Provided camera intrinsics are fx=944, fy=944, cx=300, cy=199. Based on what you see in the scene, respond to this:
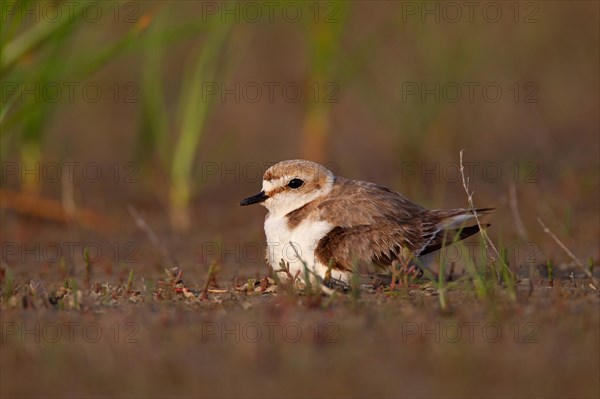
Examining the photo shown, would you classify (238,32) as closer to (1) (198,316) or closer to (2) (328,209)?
(2) (328,209)

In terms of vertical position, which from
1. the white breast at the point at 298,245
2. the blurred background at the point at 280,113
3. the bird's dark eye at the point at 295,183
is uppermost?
the blurred background at the point at 280,113

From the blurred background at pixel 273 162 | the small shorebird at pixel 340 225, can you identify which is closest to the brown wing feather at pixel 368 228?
the small shorebird at pixel 340 225

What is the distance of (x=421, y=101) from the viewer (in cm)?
898

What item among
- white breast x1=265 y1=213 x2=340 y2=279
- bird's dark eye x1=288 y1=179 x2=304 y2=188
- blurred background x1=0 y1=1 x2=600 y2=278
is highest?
blurred background x1=0 y1=1 x2=600 y2=278

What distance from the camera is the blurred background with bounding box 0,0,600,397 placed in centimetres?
375

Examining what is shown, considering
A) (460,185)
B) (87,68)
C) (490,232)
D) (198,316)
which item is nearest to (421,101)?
(460,185)

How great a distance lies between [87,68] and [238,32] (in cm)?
494

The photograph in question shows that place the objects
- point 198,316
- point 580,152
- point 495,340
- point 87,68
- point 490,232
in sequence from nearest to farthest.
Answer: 1. point 495,340
2. point 198,316
3. point 87,68
4. point 490,232
5. point 580,152

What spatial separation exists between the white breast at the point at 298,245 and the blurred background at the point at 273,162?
32cm

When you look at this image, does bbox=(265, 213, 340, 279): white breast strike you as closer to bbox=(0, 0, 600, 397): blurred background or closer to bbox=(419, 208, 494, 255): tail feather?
bbox=(0, 0, 600, 397): blurred background

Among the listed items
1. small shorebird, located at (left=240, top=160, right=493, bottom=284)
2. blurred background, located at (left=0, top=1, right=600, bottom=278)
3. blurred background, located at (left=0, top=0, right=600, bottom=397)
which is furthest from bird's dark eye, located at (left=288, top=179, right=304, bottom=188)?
blurred background, located at (left=0, top=1, right=600, bottom=278)

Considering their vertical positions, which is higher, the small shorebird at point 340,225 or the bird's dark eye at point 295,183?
the bird's dark eye at point 295,183

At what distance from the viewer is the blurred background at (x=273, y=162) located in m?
3.75

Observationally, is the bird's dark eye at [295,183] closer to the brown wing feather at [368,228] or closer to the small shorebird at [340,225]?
the small shorebird at [340,225]
